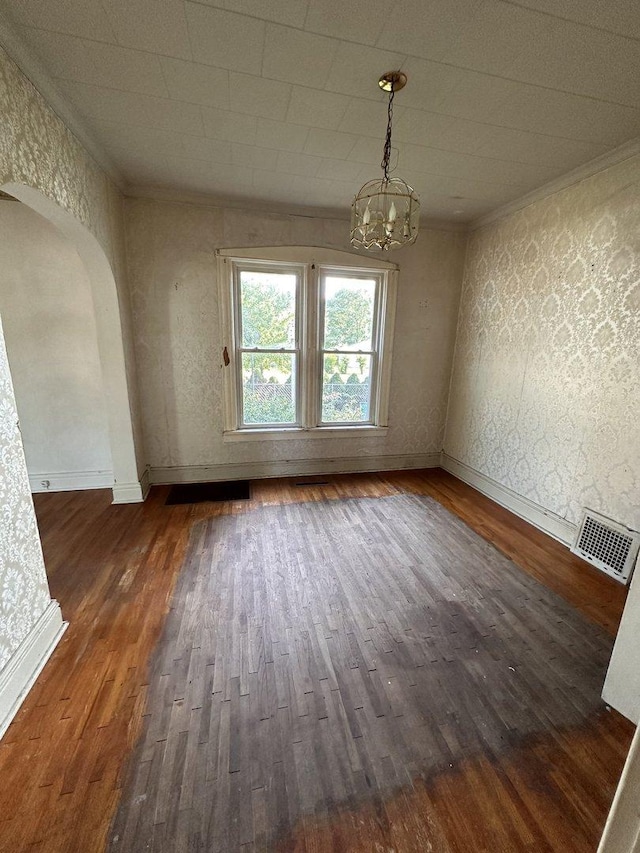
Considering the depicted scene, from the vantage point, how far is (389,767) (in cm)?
124

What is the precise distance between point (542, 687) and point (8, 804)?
2.07m

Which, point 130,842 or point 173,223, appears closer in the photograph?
point 130,842

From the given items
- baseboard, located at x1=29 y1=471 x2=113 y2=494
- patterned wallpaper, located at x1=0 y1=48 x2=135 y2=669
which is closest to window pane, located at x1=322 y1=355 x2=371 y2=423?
baseboard, located at x1=29 y1=471 x2=113 y2=494

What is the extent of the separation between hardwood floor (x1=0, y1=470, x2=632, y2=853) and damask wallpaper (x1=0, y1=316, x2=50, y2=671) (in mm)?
290

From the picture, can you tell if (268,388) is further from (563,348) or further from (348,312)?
Result: (563,348)

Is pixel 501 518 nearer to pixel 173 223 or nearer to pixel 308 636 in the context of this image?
pixel 308 636

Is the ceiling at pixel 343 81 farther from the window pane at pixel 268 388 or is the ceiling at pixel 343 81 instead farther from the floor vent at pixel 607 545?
the floor vent at pixel 607 545

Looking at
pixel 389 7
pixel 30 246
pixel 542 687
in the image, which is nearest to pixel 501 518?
pixel 542 687

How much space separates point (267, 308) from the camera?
11.6ft

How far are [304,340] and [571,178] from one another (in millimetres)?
2464

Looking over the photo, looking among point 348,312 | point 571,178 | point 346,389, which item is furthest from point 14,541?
point 571,178

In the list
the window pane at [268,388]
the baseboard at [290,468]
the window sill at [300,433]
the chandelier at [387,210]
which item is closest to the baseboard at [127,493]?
the baseboard at [290,468]

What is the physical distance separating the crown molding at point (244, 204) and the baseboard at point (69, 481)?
2630 mm

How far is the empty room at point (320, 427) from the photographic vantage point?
123 centimetres
